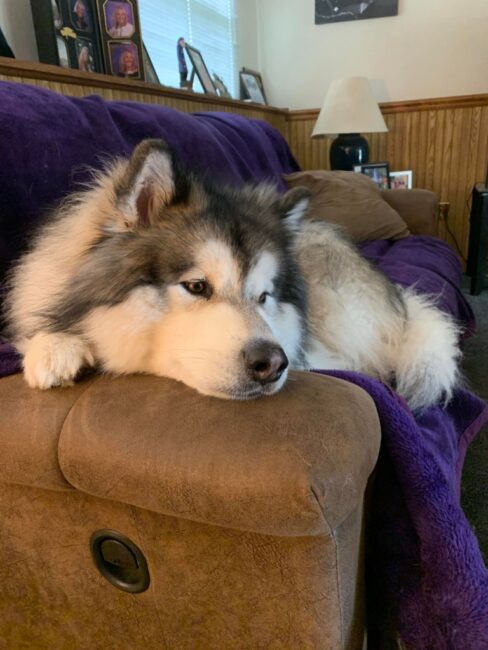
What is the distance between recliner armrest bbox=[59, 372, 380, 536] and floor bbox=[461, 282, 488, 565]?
3.40ft

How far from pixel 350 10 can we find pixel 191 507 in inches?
181

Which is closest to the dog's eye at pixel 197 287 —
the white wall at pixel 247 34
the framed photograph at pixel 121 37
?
the framed photograph at pixel 121 37

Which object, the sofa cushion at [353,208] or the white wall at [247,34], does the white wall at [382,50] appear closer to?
the white wall at [247,34]

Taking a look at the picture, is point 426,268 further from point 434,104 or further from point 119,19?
point 434,104

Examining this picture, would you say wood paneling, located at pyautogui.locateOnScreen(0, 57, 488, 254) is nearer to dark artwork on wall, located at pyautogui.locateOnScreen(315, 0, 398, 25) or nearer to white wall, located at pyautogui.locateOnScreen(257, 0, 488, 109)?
white wall, located at pyautogui.locateOnScreen(257, 0, 488, 109)

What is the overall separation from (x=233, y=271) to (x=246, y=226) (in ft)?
0.42

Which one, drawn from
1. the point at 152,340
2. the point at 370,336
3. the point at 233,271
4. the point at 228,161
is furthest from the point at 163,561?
the point at 228,161

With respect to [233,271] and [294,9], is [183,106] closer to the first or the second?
[294,9]

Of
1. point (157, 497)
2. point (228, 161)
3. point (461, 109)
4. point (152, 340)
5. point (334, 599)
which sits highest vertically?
point (461, 109)

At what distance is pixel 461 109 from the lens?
4211 millimetres

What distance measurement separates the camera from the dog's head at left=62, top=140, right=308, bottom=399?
85 cm

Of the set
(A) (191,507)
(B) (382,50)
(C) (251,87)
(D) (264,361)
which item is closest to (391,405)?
(D) (264,361)

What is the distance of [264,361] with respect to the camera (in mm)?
835

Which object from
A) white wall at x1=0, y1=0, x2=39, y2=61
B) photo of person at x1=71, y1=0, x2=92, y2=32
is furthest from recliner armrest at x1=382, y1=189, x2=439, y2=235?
white wall at x1=0, y1=0, x2=39, y2=61
